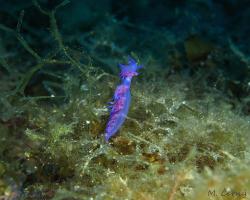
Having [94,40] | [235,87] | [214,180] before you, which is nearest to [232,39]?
[235,87]

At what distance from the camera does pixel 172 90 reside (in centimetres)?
369

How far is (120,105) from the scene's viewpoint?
2994mm

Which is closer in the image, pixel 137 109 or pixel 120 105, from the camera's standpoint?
pixel 120 105

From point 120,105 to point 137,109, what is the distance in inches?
10.8

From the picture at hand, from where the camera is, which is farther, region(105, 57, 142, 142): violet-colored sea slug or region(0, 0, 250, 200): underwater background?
region(105, 57, 142, 142): violet-colored sea slug

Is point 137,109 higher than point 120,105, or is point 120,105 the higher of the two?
point 120,105

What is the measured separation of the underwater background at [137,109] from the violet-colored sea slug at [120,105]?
0.08 meters

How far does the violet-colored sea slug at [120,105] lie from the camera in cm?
295

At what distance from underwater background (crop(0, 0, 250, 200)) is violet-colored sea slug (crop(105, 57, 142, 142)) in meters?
0.08

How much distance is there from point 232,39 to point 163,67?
1.02m

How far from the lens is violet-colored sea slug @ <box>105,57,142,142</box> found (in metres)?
2.95

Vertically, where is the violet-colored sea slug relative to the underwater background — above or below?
above

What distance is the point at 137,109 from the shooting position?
10.6ft

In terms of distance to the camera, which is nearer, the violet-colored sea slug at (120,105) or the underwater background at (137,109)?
the underwater background at (137,109)
